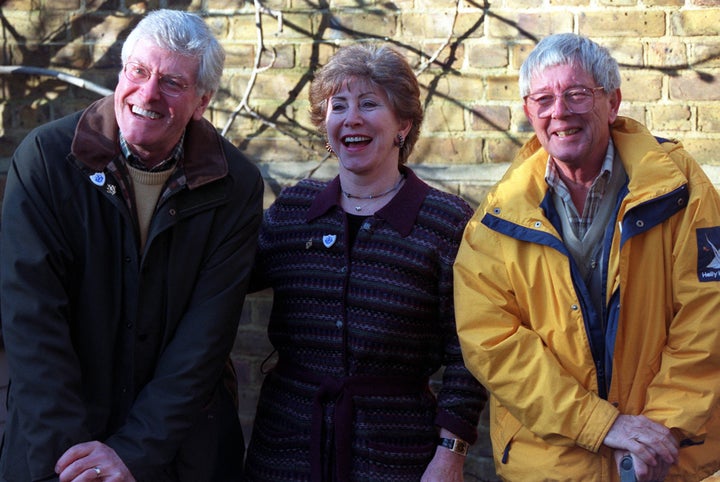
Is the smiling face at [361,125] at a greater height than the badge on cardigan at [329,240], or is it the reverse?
the smiling face at [361,125]

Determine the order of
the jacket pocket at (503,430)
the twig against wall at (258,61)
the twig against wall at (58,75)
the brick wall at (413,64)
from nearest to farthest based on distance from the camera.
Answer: the jacket pocket at (503,430) < the brick wall at (413,64) < the twig against wall at (258,61) < the twig against wall at (58,75)

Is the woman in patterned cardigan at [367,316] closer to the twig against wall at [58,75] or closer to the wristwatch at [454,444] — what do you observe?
the wristwatch at [454,444]

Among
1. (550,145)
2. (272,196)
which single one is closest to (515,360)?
(550,145)

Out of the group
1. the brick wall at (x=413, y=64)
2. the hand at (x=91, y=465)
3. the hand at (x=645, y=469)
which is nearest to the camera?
the hand at (x=645, y=469)

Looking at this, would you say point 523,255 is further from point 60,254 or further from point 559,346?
point 60,254

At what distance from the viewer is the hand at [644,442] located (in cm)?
246

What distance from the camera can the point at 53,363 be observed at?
8.63 ft

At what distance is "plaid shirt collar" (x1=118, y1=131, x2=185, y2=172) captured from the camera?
2803 millimetres

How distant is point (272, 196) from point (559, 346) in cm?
163

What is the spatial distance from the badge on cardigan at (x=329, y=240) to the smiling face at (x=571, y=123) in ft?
2.19

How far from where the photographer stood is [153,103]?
2.72 meters

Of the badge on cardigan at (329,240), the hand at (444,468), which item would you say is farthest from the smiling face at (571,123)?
the hand at (444,468)

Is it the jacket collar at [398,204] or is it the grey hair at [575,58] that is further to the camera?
the jacket collar at [398,204]

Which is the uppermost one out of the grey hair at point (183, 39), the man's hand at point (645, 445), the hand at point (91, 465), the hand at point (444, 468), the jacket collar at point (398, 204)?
the grey hair at point (183, 39)
